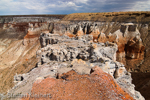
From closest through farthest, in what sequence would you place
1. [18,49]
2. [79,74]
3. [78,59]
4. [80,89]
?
[80,89] → [79,74] → [78,59] → [18,49]

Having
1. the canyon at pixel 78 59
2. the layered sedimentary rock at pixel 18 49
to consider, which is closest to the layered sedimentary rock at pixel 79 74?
the canyon at pixel 78 59

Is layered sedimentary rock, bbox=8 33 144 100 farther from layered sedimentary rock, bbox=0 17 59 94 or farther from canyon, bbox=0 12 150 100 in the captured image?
layered sedimentary rock, bbox=0 17 59 94

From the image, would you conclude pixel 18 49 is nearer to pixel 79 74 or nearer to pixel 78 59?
pixel 78 59

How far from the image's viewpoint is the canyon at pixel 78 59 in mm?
7141

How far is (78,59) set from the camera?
1356cm

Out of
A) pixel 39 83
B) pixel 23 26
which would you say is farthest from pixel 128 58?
pixel 23 26

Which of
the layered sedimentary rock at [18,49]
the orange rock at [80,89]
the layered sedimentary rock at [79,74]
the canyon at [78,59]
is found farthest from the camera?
the layered sedimentary rock at [18,49]

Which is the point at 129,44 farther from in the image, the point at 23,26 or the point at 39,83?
the point at 23,26

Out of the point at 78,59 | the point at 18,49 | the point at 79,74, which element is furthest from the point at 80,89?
the point at 18,49

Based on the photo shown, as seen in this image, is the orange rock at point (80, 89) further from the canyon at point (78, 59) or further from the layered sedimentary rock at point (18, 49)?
the layered sedimentary rock at point (18, 49)

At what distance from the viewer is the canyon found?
23.4 ft

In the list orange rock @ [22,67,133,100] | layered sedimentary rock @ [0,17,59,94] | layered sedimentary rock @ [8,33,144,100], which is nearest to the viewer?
orange rock @ [22,67,133,100]

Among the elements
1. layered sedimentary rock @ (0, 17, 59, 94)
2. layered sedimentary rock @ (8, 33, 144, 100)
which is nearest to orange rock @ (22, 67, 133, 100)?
layered sedimentary rock @ (8, 33, 144, 100)

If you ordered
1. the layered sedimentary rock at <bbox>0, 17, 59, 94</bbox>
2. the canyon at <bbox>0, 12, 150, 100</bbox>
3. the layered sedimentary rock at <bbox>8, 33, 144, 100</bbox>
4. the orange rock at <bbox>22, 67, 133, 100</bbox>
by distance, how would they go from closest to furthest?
the orange rock at <bbox>22, 67, 133, 100</bbox>, the layered sedimentary rock at <bbox>8, 33, 144, 100</bbox>, the canyon at <bbox>0, 12, 150, 100</bbox>, the layered sedimentary rock at <bbox>0, 17, 59, 94</bbox>
